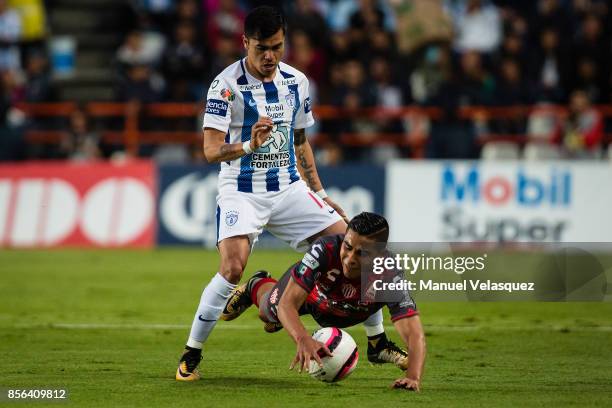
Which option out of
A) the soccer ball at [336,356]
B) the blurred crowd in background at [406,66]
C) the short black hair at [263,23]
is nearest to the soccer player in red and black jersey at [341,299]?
the soccer ball at [336,356]

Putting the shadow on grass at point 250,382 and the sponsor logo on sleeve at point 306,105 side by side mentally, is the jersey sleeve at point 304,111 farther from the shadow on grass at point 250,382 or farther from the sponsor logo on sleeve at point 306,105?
the shadow on grass at point 250,382

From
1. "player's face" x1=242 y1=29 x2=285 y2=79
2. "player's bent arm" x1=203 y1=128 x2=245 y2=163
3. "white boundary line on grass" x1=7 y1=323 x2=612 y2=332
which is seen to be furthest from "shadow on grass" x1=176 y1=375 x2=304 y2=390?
"white boundary line on grass" x1=7 y1=323 x2=612 y2=332

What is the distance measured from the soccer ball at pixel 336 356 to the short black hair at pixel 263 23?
2128mm

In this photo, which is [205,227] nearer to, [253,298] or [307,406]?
[253,298]

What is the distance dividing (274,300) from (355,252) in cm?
126

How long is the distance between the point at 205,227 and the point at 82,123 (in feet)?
11.5

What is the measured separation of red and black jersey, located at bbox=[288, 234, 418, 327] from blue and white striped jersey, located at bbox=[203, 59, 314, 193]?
900mm

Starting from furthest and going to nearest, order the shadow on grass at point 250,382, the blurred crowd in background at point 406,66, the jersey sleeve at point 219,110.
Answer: the blurred crowd in background at point 406,66
the jersey sleeve at point 219,110
the shadow on grass at point 250,382

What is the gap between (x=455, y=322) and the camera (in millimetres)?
11711

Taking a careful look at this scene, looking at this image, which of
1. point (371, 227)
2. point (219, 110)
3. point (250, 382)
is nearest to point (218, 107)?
point (219, 110)

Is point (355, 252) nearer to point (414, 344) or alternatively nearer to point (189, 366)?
point (414, 344)

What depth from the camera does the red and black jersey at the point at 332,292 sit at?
24.8 ft

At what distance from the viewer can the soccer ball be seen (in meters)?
7.58

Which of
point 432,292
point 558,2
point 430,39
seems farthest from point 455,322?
point 558,2
